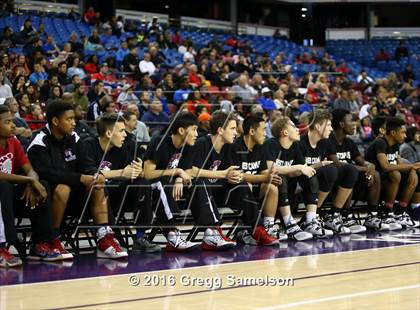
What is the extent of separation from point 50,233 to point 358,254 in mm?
3157

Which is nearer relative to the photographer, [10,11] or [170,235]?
[170,235]

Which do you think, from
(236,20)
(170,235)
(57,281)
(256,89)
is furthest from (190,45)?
(57,281)

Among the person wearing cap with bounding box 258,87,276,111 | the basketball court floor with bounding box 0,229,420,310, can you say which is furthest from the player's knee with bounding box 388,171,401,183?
the person wearing cap with bounding box 258,87,276,111

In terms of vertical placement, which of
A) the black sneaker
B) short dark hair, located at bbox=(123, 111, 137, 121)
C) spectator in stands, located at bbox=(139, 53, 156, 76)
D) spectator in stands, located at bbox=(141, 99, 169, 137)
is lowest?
the black sneaker

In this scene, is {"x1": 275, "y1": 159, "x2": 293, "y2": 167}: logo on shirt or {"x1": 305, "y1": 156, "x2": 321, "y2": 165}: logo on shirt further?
{"x1": 305, "y1": 156, "x2": 321, "y2": 165}: logo on shirt

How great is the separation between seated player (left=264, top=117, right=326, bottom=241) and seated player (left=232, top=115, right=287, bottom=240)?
0.15 meters

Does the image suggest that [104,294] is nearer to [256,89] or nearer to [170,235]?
[170,235]

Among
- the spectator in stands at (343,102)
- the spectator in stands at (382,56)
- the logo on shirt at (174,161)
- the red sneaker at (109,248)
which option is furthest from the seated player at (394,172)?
the spectator in stands at (382,56)

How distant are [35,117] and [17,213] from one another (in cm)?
492

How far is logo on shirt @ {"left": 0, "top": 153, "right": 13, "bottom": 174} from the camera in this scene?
7.70 m

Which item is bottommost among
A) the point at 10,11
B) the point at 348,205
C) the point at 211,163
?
the point at 348,205

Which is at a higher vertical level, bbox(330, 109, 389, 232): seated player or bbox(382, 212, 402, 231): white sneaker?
bbox(330, 109, 389, 232): seated player

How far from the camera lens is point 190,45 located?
24188 millimetres

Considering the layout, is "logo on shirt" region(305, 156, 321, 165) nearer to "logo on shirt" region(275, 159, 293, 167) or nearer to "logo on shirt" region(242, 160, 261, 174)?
"logo on shirt" region(275, 159, 293, 167)
